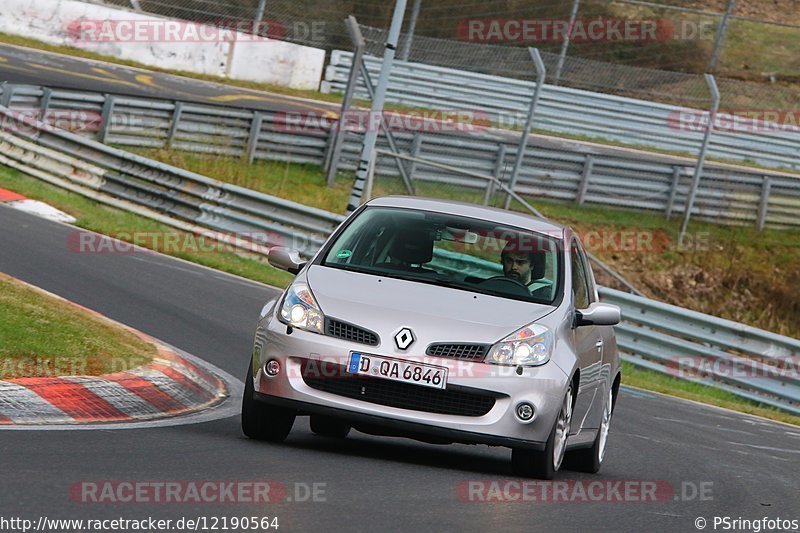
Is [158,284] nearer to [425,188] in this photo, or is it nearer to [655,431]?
[655,431]

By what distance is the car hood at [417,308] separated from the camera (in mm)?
7844

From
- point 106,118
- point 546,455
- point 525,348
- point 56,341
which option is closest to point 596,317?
point 525,348

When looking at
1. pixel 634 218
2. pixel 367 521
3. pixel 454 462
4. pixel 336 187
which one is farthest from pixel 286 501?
pixel 634 218

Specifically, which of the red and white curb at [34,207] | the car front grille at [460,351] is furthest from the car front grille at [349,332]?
the red and white curb at [34,207]

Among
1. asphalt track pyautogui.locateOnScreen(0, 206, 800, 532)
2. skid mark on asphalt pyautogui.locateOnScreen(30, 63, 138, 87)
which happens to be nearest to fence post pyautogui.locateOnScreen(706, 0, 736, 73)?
skid mark on asphalt pyautogui.locateOnScreen(30, 63, 138, 87)

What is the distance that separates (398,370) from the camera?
7766 millimetres

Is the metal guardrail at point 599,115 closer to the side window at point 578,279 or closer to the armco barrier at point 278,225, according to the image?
the armco barrier at point 278,225

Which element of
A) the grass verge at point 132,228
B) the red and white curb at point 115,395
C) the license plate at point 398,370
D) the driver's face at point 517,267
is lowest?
the grass verge at point 132,228

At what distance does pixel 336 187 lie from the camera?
2698 centimetres

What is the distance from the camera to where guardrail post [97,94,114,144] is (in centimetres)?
2461

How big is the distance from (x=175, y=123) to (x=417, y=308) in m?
18.3

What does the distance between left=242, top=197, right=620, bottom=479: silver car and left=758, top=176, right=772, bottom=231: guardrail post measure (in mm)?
21184

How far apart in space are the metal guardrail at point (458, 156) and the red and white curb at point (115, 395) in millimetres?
13731

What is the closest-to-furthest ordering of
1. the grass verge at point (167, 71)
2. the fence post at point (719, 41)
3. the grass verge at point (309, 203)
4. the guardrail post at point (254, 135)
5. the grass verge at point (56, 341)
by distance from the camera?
1. the grass verge at point (56, 341)
2. the grass verge at point (309, 203)
3. the guardrail post at point (254, 135)
4. the fence post at point (719, 41)
5. the grass verge at point (167, 71)
